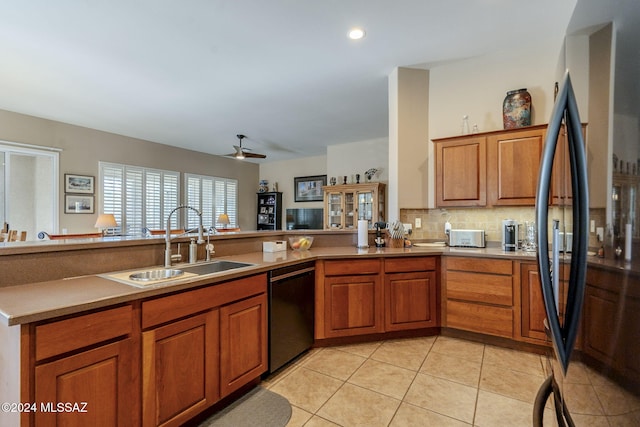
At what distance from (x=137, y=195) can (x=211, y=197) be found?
173 centimetres

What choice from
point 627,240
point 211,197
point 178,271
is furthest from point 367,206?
point 627,240

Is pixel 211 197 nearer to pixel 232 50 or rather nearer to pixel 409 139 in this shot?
pixel 232 50

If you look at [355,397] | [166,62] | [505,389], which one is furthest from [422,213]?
[166,62]

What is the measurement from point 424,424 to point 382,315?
1056 mm

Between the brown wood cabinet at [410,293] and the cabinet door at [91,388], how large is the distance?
2026 millimetres

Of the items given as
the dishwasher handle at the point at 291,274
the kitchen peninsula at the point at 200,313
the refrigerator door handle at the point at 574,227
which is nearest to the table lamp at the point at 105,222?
the kitchen peninsula at the point at 200,313

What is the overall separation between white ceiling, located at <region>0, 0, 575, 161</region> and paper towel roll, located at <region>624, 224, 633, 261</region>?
238 centimetres

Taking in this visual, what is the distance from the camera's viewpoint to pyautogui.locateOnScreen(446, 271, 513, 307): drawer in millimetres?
Answer: 2551

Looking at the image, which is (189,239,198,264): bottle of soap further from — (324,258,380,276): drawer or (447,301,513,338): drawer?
(447,301,513,338): drawer

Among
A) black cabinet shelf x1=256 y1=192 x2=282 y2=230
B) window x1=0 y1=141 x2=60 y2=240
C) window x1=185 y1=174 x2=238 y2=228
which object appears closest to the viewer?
window x1=0 y1=141 x2=60 y2=240

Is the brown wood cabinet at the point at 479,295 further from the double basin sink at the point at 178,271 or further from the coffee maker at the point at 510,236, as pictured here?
the double basin sink at the point at 178,271

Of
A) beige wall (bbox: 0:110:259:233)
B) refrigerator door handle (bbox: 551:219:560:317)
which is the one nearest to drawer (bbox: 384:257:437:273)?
refrigerator door handle (bbox: 551:219:560:317)

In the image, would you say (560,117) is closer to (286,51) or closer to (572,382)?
(572,382)

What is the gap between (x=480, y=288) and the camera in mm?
2648
